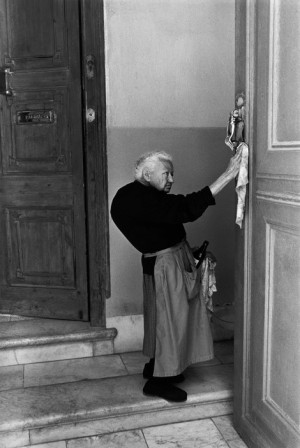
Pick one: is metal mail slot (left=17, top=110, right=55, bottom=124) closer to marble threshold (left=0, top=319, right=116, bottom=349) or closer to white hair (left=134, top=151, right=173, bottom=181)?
white hair (left=134, top=151, right=173, bottom=181)

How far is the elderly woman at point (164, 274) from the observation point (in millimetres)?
2303

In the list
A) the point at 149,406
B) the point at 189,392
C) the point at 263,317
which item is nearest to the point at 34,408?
the point at 149,406

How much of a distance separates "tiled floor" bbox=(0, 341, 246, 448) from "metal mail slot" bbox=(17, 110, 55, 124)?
1458 millimetres

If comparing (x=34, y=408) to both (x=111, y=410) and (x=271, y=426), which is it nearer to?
(x=111, y=410)

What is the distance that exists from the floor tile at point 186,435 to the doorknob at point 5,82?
6.94ft

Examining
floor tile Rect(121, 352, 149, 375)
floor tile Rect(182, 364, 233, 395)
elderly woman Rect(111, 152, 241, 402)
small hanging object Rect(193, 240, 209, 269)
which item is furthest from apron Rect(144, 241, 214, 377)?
floor tile Rect(121, 352, 149, 375)

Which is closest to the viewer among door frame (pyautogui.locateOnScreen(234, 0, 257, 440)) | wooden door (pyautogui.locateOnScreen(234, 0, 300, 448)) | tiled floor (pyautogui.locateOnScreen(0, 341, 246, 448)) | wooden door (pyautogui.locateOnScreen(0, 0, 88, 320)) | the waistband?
wooden door (pyautogui.locateOnScreen(234, 0, 300, 448))

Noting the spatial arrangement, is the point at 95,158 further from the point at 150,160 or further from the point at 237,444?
the point at 237,444

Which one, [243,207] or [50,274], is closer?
[243,207]

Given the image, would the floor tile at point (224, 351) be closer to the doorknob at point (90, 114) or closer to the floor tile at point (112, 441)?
the floor tile at point (112, 441)

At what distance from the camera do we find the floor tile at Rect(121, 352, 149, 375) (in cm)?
282

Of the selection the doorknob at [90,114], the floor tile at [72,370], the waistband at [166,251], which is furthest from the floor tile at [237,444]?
the doorknob at [90,114]

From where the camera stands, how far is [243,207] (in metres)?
2.11

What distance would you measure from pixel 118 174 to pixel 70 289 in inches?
A: 32.2
